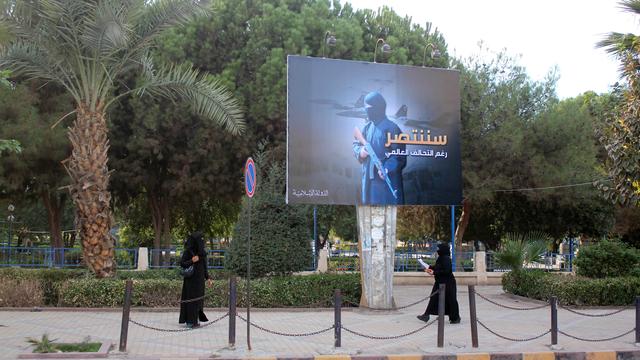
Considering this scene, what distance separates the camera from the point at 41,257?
64.9ft

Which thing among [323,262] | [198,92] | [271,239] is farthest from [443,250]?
[323,262]

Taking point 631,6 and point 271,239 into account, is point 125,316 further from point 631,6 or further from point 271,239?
point 631,6

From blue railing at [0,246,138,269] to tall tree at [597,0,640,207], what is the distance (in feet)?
48.7

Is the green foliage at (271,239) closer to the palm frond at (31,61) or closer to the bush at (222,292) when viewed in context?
the bush at (222,292)

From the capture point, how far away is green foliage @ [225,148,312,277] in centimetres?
1387

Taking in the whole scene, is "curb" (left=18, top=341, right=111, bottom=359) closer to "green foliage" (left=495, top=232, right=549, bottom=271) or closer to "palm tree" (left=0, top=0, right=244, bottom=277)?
"palm tree" (left=0, top=0, right=244, bottom=277)

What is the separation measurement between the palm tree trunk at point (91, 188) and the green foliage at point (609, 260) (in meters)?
12.2

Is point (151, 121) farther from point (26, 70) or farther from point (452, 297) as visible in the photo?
point (452, 297)

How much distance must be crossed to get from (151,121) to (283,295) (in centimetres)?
969

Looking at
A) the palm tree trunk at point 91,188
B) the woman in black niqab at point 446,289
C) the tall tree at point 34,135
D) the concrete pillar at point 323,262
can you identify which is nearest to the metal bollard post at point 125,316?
the palm tree trunk at point 91,188

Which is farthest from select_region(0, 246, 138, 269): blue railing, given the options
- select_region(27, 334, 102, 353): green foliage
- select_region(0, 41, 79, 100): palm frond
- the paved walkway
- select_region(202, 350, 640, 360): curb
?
select_region(202, 350, 640, 360): curb

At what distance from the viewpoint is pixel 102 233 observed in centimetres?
1330

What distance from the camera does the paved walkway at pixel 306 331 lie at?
893 cm

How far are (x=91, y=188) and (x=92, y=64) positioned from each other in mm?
2821
